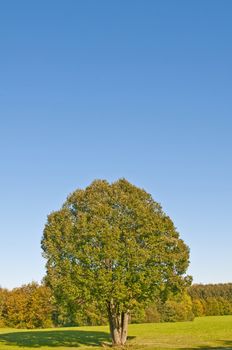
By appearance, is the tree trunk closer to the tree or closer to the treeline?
the tree

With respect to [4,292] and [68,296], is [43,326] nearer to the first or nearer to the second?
[4,292]

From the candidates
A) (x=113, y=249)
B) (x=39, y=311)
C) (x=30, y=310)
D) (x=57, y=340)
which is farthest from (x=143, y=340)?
(x=30, y=310)

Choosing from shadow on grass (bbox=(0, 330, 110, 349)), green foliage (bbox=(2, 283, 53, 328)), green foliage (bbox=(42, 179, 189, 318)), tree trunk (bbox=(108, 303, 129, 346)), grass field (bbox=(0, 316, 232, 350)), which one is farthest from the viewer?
green foliage (bbox=(2, 283, 53, 328))

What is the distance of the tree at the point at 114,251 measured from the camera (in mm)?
47719

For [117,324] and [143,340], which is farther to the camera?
[143,340]

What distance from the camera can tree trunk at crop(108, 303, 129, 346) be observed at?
49750 millimetres

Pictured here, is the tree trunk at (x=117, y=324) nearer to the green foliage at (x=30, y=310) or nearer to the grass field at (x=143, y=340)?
the grass field at (x=143, y=340)

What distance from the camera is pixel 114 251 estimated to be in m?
47.4

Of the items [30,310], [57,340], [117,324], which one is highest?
[30,310]

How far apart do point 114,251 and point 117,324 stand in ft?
28.0

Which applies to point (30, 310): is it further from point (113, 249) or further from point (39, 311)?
point (113, 249)

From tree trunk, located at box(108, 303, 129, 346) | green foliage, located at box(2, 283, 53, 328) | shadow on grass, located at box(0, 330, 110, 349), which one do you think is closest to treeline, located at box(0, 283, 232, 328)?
green foliage, located at box(2, 283, 53, 328)

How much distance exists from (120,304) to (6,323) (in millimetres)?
88315

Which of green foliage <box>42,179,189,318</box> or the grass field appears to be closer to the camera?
green foliage <box>42,179,189,318</box>
